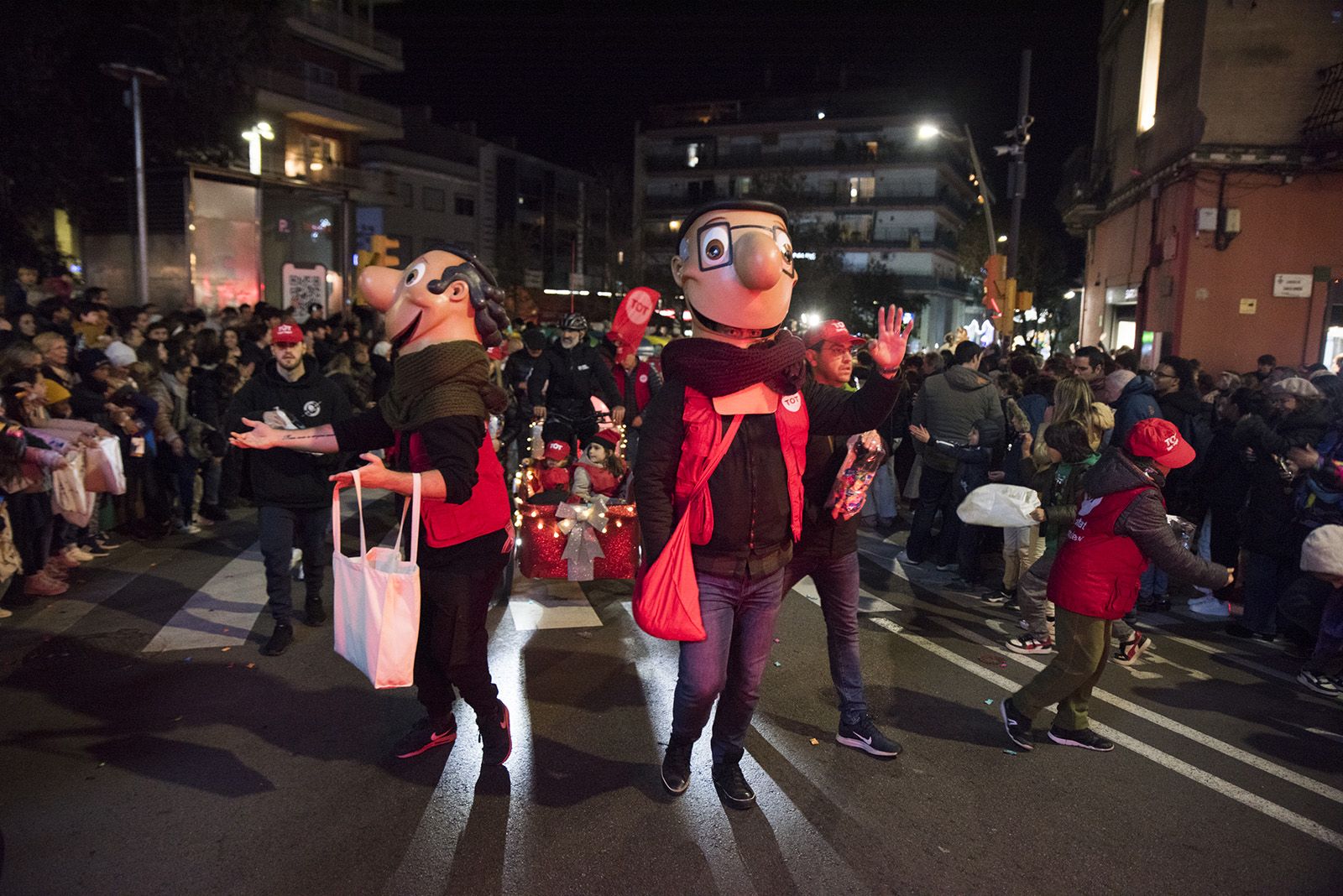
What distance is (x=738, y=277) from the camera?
362cm

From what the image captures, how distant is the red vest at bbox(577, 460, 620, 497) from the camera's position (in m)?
6.82

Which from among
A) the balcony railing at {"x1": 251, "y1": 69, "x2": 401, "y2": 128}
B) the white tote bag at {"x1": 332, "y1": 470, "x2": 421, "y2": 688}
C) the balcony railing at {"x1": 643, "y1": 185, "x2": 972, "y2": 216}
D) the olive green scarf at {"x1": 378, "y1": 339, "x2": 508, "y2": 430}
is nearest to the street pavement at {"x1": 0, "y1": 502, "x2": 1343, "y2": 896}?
the white tote bag at {"x1": 332, "y1": 470, "x2": 421, "y2": 688}

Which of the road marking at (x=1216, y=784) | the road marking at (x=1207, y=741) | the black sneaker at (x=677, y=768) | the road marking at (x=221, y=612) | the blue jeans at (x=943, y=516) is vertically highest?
the blue jeans at (x=943, y=516)

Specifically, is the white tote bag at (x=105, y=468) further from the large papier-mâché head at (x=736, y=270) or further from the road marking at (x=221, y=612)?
the large papier-mâché head at (x=736, y=270)

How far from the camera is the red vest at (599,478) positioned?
682cm

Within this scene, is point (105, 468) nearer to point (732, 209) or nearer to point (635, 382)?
point (635, 382)

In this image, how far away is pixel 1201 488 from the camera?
296 inches

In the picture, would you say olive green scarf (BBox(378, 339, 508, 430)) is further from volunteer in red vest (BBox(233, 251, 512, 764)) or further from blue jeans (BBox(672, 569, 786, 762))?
blue jeans (BBox(672, 569, 786, 762))

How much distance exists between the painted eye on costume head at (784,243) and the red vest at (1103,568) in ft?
6.62

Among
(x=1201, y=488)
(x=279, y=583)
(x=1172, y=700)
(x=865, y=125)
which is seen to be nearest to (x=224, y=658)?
(x=279, y=583)

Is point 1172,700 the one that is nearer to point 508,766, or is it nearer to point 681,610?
point 681,610

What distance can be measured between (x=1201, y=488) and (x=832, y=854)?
558 centimetres

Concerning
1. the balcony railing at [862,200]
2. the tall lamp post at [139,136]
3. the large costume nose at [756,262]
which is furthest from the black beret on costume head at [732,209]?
the balcony railing at [862,200]

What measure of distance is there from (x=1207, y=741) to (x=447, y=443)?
13.2ft
